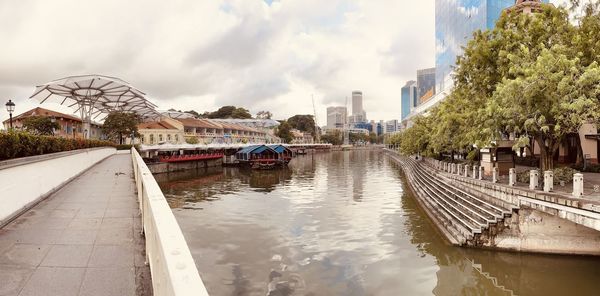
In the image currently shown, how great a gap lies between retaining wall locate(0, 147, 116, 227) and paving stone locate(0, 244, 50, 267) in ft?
6.51

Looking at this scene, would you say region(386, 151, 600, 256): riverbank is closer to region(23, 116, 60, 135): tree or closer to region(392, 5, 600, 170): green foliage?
region(392, 5, 600, 170): green foliage

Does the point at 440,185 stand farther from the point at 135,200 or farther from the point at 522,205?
the point at 135,200

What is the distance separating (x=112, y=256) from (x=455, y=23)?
76.9 meters

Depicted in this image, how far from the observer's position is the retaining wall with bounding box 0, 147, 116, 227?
28.3 ft

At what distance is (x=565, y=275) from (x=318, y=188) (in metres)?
25.2

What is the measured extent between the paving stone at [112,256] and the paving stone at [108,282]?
22cm

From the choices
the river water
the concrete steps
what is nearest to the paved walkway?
the river water

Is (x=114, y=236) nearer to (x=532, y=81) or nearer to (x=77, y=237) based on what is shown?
(x=77, y=237)

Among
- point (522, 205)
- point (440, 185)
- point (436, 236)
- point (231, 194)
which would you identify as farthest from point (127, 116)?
point (522, 205)

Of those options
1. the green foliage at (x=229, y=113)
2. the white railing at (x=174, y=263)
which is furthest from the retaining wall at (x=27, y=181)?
the green foliage at (x=229, y=113)

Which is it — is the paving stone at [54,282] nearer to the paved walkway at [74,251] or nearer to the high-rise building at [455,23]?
the paved walkway at [74,251]

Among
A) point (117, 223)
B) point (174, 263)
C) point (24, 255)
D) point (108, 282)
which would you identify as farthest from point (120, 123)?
point (174, 263)

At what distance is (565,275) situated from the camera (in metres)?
13.1

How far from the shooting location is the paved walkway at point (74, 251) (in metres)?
5.16
